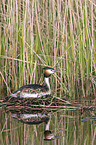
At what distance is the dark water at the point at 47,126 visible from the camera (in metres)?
3.78

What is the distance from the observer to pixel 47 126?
444cm

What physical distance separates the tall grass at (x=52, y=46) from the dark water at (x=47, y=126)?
1078 millimetres

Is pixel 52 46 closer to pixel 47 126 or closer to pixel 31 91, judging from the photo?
pixel 31 91

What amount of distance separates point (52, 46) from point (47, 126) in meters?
2.84

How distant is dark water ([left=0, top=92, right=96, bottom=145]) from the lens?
378 cm

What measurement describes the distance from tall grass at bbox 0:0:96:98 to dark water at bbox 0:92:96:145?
108cm

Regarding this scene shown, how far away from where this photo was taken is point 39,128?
14.3 feet

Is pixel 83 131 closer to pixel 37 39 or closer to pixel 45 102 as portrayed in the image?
pixel 45 102

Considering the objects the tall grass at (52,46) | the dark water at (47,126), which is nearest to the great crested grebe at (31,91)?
the dark water at (47,126)

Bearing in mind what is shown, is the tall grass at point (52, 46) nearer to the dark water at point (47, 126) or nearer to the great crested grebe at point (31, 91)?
the great crested grebe at point (31, 91)

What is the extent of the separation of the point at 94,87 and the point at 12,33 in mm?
2065

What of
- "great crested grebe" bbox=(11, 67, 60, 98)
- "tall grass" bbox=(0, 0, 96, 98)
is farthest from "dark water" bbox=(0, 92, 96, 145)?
"tall grass" bbox=(0, 0, 96, 98)

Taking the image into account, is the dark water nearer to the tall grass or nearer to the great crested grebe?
the great crested grebe

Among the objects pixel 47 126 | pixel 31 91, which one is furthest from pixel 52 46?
pixel 47 126
